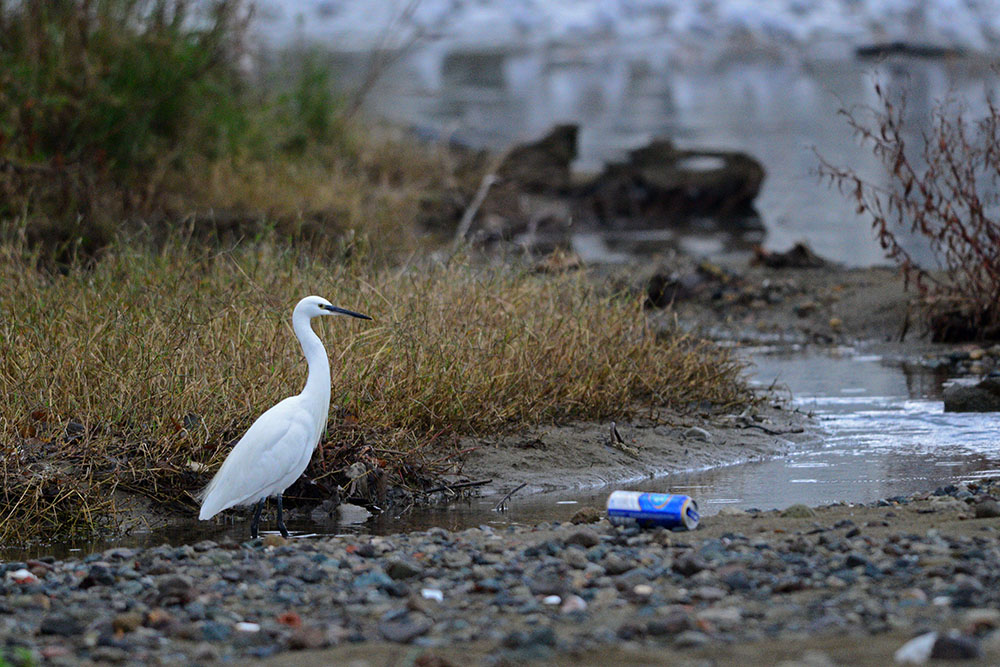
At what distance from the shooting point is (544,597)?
11.2 feet

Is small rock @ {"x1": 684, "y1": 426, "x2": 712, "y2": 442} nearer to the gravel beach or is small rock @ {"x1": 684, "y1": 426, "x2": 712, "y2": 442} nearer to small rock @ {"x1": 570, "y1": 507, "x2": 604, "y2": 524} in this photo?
small rock @ {"x1": 570, "y1": 507, "x2": 604, "y2": 524}

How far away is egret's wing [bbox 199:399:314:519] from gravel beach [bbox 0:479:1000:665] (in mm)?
236

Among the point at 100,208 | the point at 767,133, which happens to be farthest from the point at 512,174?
the point at 767,133

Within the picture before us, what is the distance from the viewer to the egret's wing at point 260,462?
14.8ft

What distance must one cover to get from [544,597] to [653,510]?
96 cm

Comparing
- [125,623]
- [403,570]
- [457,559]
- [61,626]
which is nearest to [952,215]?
[457,559]

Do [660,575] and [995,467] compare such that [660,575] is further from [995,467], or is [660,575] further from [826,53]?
[826,53]

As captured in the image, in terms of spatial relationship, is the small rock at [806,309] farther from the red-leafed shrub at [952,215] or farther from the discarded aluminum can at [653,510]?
the discarded aluminum can at [653,510]

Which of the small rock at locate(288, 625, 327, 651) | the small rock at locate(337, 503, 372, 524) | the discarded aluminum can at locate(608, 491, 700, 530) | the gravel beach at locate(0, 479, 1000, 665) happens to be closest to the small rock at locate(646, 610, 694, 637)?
the gravel beach at locate(0, 479, 1000, 665)

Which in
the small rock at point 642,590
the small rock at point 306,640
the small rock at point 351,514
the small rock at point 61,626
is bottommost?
the small rock at point 351,514

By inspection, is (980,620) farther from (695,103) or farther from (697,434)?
(695,103)

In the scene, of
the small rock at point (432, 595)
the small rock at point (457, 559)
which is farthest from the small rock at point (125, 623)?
the small rock at point (457, 559)

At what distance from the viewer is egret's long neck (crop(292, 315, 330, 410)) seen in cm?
471

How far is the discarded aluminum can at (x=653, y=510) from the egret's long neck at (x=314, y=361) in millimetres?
1153
